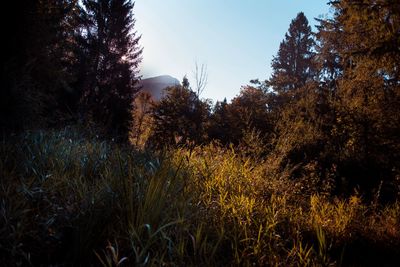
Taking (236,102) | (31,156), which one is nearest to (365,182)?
(31,156)

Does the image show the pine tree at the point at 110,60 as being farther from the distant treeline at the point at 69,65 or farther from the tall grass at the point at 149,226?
the tall grass at the point at 149,226

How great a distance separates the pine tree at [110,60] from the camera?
2027 centimetres

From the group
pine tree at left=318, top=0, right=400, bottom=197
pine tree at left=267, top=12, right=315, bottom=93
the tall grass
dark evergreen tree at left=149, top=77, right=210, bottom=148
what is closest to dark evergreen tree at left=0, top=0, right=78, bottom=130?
the tall grass

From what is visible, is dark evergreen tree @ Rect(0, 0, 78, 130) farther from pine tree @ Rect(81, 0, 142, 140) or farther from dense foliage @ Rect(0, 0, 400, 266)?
pine tree @ Rect(81, 0, 142, 140)

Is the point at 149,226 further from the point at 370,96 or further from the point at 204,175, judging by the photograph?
the point at 370,96

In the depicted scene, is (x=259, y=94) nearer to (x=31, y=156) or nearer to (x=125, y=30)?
(x=125, y=30)

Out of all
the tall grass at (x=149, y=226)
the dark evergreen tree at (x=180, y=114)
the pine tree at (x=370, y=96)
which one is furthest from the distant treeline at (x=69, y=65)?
the pine tree at (x=370, y=96)

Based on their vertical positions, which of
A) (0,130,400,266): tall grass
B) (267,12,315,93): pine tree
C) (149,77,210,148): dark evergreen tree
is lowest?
(0,130,400,266): tall grass

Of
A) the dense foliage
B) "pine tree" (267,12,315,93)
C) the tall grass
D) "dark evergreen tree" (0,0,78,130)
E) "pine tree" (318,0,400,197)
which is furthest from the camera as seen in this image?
"pine tree" (267,12,315,93)

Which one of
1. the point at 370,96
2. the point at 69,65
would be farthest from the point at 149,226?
the point at 69,65

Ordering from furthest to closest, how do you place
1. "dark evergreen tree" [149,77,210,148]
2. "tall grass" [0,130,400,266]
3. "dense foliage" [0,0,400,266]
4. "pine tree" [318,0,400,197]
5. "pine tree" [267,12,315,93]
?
"pine tree" [267,12,315,93]
"dark evergreen tree" [149,77,210,148]
"pine tree" [318,0,400,197]
"dense foliage" [0,0,400,266]
"tall grass" [0,130,400,266]

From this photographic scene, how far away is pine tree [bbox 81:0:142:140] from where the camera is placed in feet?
66.5

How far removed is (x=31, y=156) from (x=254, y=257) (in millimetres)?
3406

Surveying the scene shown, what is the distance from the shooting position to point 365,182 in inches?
370
